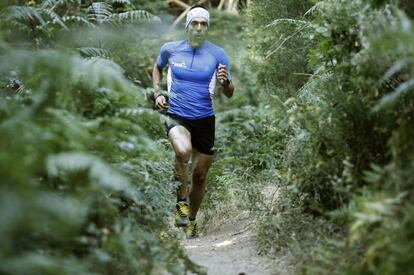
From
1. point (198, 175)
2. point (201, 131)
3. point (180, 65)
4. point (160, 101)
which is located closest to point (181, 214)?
point (198, 175)

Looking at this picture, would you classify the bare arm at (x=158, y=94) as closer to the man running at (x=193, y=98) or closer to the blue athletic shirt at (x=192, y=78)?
the man running at (x=193, y=98)

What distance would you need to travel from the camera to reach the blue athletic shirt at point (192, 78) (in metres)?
6.59

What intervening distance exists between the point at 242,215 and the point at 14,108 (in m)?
4.04

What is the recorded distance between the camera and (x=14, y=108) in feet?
11.2

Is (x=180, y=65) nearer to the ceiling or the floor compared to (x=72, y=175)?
nearer to the floor

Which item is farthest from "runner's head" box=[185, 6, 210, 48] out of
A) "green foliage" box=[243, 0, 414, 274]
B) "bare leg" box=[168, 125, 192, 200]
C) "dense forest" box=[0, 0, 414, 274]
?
"green foliage" box=[243, 0, 414, 274]

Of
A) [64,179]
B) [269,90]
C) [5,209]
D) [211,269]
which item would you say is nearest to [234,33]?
[269,90]

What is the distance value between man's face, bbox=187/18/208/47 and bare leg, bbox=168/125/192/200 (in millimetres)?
1111

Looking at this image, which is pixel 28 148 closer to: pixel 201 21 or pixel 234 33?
pixel 201 21

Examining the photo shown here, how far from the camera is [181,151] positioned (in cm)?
624

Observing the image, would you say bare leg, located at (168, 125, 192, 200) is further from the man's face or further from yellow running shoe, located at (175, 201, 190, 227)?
the man's face

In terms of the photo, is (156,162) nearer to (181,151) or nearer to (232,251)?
(181,151)

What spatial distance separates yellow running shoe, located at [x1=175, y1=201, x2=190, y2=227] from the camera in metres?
6.36

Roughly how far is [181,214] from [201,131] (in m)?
0.97
